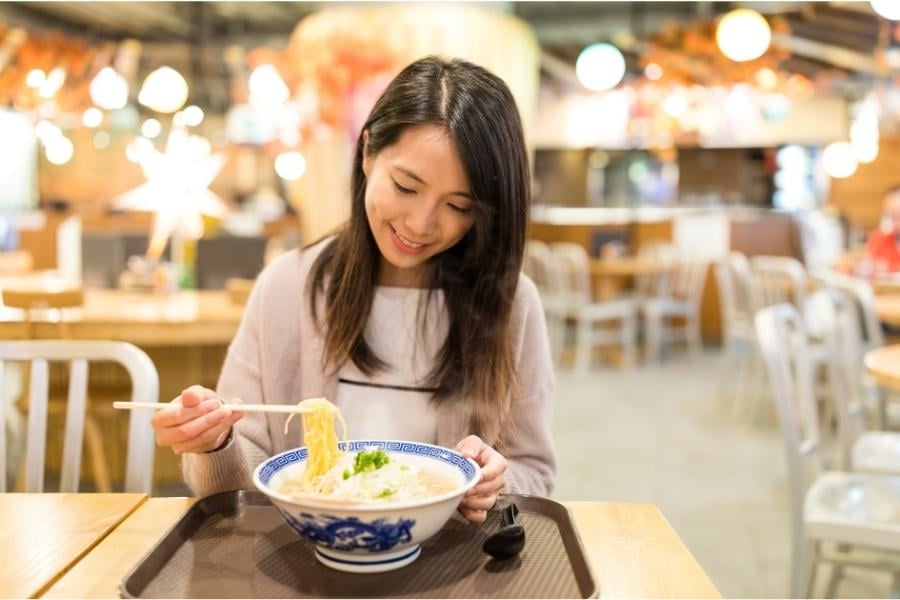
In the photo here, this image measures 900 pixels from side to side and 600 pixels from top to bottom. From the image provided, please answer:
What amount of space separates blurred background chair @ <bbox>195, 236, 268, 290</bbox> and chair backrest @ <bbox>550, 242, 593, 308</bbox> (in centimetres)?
324

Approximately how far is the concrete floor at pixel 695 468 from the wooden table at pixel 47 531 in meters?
2.29

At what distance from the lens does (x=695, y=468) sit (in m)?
4.43

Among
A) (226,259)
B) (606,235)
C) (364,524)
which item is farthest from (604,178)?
(364,524)

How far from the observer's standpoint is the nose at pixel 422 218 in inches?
51.8

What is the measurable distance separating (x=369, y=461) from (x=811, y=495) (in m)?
1.75

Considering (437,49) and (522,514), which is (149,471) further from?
(437,49)

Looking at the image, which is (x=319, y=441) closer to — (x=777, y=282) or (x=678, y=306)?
(x=777, y=282)

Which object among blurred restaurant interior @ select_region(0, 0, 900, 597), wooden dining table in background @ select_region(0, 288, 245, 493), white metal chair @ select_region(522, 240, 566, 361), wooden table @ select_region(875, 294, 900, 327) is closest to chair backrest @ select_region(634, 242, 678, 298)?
blurred restaurant interior @ select_region(0, 0, 900, 597)

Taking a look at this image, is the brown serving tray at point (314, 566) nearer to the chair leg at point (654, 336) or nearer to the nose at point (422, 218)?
the nose at point (422, 218)

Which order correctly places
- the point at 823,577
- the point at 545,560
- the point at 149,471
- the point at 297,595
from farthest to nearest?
1. the point at 823,577
2. the point at 149,471
3. the point at 545,560
4. the point at 297,595

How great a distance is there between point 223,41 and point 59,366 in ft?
31.9

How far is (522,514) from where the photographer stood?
1200 mm

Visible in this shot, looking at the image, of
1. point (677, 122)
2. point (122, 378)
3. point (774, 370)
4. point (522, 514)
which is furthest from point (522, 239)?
point (677, 122)

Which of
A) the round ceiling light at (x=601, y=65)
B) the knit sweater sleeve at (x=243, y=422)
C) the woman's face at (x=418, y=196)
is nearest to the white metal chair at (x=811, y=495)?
the woman's face at (x=418, y=196)
